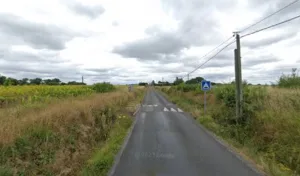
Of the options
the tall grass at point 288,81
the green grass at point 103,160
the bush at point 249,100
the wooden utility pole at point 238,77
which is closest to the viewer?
the green grass at point 103,160

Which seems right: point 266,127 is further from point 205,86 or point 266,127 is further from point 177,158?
point 205,86

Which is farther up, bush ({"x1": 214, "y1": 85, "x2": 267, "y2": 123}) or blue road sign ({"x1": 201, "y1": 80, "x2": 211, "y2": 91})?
blue road sign ({"x1": 201, "y1": 80, "x2": 211, "y2": 91})

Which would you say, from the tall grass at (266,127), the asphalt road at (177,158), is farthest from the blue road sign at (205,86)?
the asphalt road at (177,158)

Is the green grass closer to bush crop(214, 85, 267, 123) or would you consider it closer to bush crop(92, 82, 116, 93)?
bush crop(214, 85, 267, 123)

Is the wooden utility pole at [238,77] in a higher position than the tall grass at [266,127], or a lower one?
higher

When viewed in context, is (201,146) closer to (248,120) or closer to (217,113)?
(248,120)

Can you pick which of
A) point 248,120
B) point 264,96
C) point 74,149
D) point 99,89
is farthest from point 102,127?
point 99,89

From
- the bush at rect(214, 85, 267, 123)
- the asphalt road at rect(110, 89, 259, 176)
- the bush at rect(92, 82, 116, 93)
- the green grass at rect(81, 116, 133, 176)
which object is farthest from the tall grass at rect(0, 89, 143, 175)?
the bush at rect(92, 82, 116, 93)

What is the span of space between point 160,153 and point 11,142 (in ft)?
15.0

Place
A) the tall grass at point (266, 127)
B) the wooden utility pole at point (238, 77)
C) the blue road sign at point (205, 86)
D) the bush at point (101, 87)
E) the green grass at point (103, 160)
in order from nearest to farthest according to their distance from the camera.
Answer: the green grass at point (103, 160) → the tall grass at point (266, 127) → the wooden utility pole at point (238, 77) → the blue road sign at point (205, 86) → the bush at point (101, 87)

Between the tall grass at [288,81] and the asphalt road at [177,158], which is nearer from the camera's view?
the asphalt road at [177,158]

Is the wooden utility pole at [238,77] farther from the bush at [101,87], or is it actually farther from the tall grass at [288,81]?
the bush at [101,87]

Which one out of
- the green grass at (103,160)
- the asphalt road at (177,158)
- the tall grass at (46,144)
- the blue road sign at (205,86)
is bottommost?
the asphalt road at (177,158)

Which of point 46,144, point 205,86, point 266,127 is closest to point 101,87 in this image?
point 205,86
